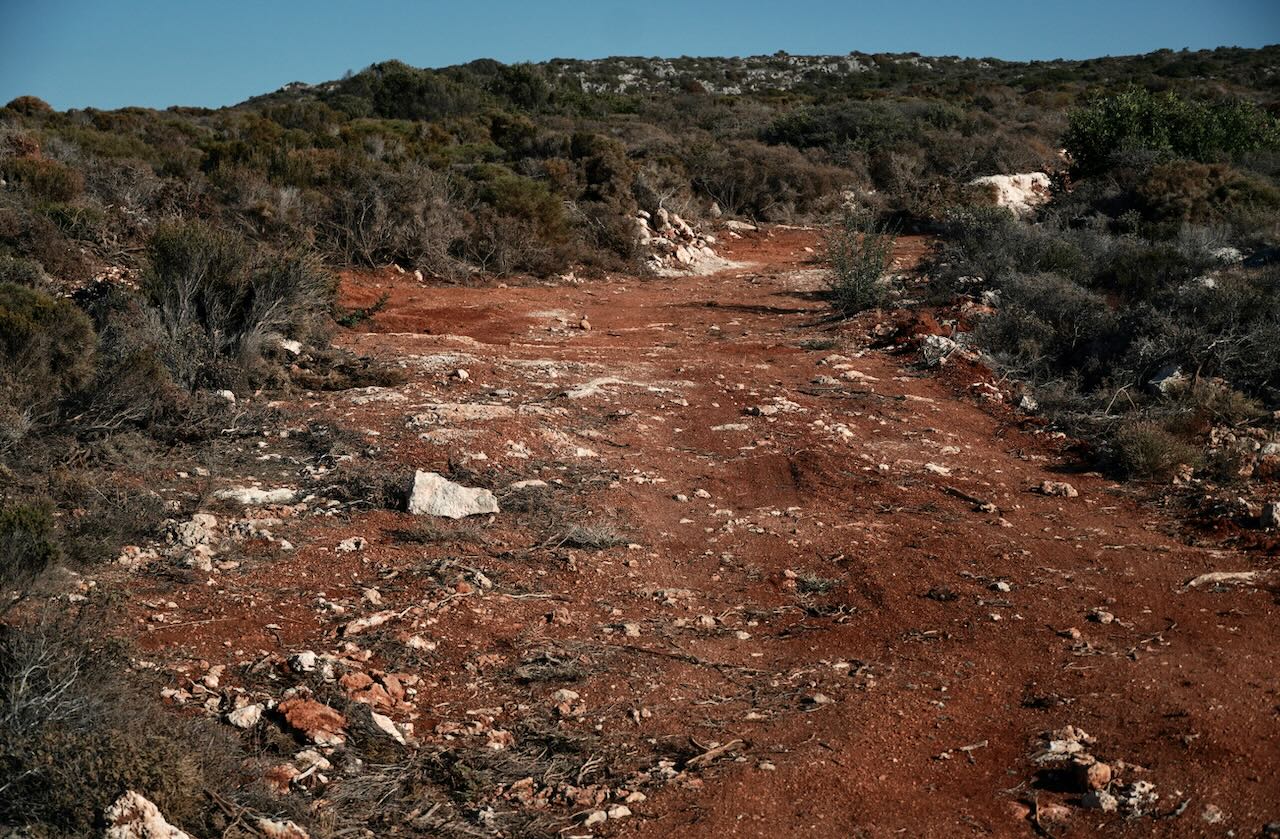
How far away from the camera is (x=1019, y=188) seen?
2067cm

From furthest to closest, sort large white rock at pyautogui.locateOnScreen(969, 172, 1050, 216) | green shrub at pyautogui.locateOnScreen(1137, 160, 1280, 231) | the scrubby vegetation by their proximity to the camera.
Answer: large white rock at pyautogui.locateOnScreen(969, 172, 1050, 216), green shrub at pyautogui.locateOnScreen(1137, 160, 1280, 231), the scrubby vegetation

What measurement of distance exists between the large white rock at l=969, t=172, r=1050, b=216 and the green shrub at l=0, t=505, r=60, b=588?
18.1 meters

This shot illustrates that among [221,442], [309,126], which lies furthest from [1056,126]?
[221,442]

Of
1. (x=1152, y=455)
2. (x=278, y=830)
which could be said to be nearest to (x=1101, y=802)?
(x=278, y=830)

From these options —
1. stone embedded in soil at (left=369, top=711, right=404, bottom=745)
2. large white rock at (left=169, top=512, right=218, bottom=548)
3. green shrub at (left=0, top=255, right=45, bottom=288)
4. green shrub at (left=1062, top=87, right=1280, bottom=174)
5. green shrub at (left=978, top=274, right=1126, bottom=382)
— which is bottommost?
stone embedded in soil at (left=369, top=711, right=404, bottom=745)

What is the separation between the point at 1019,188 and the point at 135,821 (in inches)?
823

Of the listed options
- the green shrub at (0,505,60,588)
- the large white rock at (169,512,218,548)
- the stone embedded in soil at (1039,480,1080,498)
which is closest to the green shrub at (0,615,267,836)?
the green shrub at (0,505,60,588)

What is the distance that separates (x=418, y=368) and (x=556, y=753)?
541cm

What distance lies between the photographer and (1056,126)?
28.3 metres

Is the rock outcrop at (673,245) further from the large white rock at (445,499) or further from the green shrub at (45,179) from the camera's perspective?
the large white rock at (445,499)

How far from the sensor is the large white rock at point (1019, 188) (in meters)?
19.8

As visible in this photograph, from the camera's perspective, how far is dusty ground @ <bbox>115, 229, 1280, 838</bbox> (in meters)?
3.53

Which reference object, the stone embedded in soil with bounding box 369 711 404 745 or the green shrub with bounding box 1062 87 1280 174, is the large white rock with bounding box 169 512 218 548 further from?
the green shrub with bounding box 1062 87 1280 174

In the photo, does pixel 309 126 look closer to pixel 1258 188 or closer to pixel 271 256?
pixel 271 256
